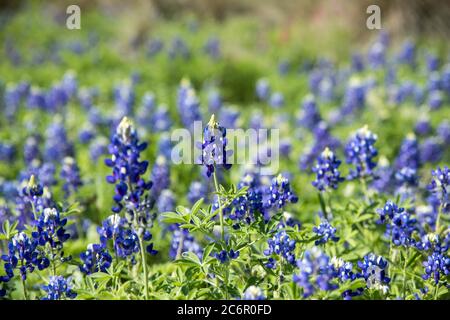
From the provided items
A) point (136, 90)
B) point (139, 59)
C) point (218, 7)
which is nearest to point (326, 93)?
point (136, 90)

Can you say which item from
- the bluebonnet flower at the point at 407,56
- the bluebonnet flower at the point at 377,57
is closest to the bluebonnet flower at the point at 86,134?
the bluebonnet flower at the point at 377,57

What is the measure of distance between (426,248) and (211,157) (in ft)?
3.39

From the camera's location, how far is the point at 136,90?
24.7ft

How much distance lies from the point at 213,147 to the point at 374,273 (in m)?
0.85

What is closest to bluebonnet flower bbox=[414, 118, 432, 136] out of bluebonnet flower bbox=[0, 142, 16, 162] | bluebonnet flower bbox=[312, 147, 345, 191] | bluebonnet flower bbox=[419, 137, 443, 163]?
bluebonnet flower bbox=[419, 137, 443, 163]

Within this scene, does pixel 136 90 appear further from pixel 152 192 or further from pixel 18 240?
pixel 18 240

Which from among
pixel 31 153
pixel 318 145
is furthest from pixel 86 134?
pixel 318 145

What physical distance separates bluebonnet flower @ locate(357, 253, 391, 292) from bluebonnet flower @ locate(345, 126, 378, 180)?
2.98ft

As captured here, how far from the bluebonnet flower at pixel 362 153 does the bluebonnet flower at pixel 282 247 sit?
3.53 feet

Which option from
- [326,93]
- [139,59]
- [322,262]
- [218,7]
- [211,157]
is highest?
[218,7]

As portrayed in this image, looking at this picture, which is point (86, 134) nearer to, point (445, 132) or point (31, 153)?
point (31, 153)

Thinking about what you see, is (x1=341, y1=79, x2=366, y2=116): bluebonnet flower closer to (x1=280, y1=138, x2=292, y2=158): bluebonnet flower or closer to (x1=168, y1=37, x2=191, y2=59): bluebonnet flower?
(x1=280, y1=138, x2=292, y2=158): bluebonnet flower

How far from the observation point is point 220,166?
8.41 ft

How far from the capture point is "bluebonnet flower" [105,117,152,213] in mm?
2314
